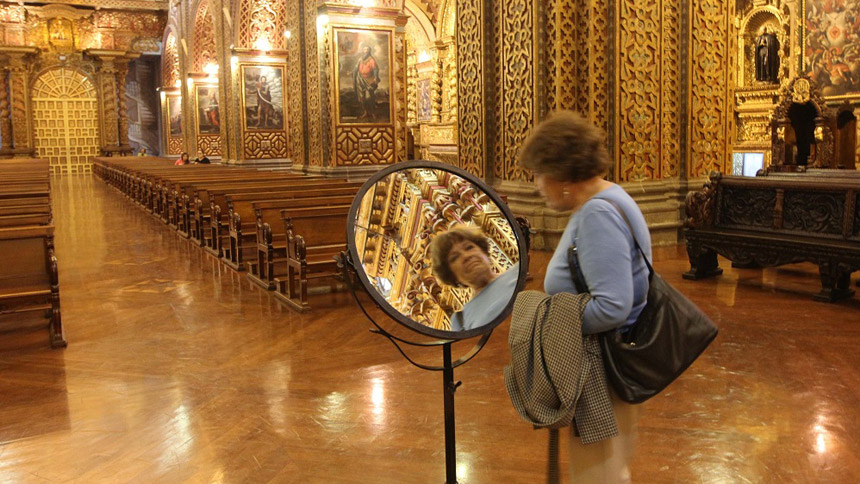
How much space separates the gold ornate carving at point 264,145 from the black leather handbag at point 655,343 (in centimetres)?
1867

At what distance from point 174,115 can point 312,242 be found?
28.5m

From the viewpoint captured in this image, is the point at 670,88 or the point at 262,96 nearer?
the point at 670,88

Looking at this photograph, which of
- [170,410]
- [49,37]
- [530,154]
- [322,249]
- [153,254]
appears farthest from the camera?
[49,37]

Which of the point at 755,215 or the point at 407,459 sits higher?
the point at 755,215

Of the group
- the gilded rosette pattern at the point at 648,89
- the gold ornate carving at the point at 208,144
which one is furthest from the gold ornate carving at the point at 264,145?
the gilded rosette pattern at the point at 648,89

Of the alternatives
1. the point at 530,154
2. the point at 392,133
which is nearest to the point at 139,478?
the point at 530,154

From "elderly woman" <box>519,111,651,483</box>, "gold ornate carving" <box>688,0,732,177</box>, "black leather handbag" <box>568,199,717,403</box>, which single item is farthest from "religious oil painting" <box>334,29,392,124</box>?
"black leather handbag" <box>568,199,717,403</box>

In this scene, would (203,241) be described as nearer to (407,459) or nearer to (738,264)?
(738,264)

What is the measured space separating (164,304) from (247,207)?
253 cm

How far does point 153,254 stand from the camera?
31.6 ft

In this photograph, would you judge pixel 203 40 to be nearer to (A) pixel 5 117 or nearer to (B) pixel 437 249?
(A) pixel 5 117

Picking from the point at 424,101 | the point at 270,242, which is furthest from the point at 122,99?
the point at 270,242

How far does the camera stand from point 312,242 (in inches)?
281

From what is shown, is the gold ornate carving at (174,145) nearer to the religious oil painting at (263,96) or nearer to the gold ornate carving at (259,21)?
the religious oil painting at (263,96)
